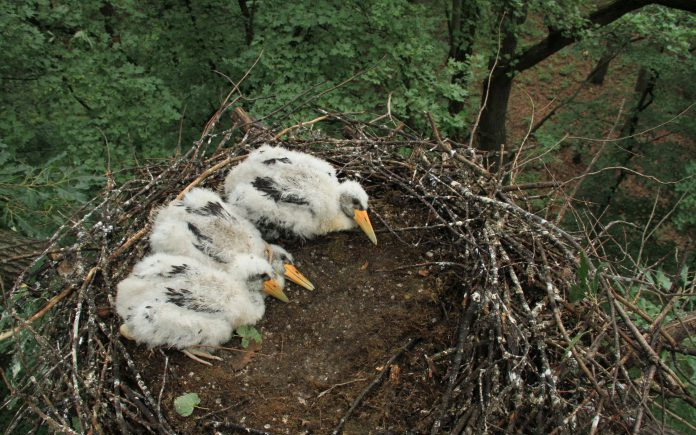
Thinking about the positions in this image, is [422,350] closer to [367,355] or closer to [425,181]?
[367,355]

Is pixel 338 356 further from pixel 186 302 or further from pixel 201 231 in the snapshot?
pixel 201 231

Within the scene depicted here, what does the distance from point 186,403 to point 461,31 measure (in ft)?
19.6

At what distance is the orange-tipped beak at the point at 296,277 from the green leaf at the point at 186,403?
2.97 ft

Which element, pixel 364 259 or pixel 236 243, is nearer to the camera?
pixel 236 243

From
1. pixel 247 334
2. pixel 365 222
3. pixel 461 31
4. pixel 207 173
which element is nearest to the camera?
pixel 247 334

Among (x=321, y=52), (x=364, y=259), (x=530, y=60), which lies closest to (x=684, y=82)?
(x=530, y=60)

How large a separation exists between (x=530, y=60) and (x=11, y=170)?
692 cm

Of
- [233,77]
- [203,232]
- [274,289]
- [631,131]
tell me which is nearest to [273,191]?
[203,232]

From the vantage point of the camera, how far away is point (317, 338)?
10.2 feet

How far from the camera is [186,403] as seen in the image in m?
2.71

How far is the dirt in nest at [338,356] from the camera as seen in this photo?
2688 millimetres

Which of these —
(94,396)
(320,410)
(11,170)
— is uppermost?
(11,170)

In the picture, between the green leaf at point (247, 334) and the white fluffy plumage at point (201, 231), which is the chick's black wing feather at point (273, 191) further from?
the green leaf at point (247, 334)

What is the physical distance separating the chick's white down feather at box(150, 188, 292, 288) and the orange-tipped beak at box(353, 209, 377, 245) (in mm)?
656
